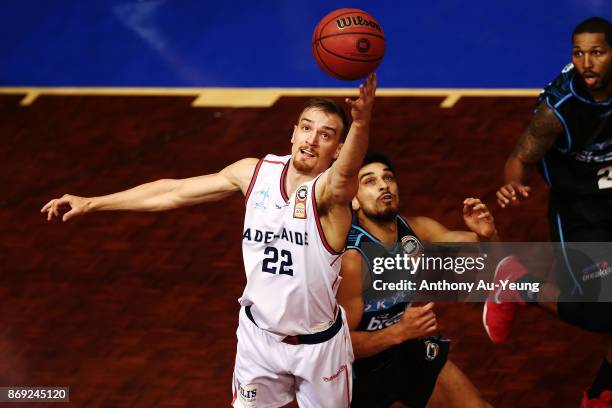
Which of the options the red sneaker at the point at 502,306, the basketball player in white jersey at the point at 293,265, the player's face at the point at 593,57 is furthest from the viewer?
the red sneaker at the point at 502,306

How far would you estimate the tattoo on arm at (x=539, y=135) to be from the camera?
19.9 ft

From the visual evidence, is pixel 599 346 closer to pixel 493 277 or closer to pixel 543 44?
pixel 493 277

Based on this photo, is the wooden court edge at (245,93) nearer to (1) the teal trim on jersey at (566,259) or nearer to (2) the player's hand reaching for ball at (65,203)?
(1) the teal trim on jersey at (566,259)

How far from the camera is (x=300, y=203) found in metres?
5.09

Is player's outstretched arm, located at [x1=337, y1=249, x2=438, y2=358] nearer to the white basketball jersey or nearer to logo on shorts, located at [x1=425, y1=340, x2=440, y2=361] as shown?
logo on shorts, located at [x1=425, y1=340, x2=440, y2=361]

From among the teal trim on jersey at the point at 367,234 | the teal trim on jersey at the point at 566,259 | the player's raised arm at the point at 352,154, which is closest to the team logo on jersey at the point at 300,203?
the player's raised arm at the point at 352,154

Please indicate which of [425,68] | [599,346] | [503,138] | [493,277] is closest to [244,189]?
[493,277]

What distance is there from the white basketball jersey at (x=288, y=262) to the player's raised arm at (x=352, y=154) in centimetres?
16

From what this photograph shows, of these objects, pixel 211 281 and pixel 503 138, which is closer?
pixel 211 281

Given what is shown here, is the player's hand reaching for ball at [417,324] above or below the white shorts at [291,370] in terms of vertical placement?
above

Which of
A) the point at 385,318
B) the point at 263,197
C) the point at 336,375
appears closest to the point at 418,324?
the point at 385,318

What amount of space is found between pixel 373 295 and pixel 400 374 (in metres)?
0.46

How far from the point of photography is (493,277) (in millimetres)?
6781

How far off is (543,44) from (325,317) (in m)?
6.20
